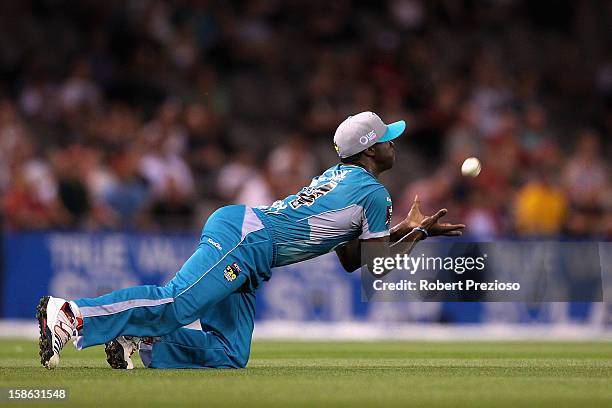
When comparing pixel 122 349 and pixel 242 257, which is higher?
pixel 242 257

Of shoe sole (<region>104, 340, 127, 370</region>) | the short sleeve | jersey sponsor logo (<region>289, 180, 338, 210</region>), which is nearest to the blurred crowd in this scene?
shoe sole (<region>104, 340, 127, 370</region>)

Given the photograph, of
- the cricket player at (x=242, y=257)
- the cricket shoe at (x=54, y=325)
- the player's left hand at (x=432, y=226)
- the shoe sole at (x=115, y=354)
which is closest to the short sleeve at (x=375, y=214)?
the cricket player at (x=242, y=257)

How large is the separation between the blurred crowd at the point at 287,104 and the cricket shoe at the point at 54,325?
31.1 feet

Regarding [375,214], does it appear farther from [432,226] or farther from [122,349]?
[122,349]

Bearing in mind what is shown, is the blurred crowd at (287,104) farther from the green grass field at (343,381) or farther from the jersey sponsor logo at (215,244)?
the jersey sponsor logo at (215,244)

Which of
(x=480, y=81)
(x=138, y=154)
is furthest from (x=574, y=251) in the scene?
(x=138, y=154)

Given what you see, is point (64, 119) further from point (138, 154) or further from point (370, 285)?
point (370, 285)

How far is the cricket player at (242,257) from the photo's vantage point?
30.5 feet

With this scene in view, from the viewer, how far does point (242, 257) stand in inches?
377

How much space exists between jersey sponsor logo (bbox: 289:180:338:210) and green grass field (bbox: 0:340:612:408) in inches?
52.4

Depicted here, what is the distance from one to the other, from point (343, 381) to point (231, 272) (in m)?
1.33

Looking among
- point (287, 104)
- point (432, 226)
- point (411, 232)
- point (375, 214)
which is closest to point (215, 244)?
point (375, 214)

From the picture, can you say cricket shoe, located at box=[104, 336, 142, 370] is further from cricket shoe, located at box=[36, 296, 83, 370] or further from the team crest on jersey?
the team crest on jersey

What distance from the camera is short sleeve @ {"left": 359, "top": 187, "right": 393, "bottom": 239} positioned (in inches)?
379
